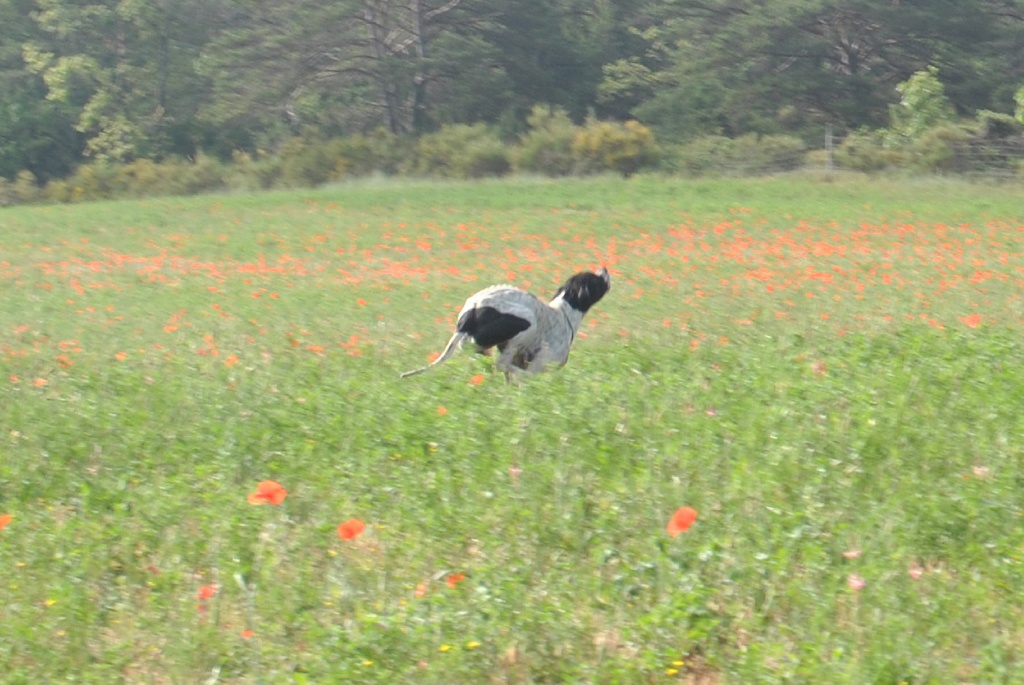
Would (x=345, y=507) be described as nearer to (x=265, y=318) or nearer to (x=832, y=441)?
(x=832, y=441)

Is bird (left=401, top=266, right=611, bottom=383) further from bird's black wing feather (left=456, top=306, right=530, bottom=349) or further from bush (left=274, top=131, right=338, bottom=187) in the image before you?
bush (left=274, top=131, right=338, bottom=187)

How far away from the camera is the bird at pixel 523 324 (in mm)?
7223

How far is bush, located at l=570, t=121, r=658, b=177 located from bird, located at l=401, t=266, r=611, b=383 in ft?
81.9

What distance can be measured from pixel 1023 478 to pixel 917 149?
87.7 ft

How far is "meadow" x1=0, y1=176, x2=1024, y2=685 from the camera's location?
4332 millimetres

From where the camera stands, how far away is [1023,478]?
5227mm

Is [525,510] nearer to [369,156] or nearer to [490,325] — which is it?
[490,325]

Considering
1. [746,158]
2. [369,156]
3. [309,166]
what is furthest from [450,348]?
[369,156]

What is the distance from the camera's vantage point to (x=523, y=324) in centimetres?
726

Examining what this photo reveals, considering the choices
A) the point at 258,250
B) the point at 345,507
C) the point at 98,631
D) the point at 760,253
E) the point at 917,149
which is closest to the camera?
the point at 98,631

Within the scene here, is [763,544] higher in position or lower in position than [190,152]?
higher

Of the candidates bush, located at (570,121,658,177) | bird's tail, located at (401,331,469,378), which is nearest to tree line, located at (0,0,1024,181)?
bush, located at (570,121,658,177)

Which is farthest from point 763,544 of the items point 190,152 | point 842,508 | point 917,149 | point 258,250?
point 190,152

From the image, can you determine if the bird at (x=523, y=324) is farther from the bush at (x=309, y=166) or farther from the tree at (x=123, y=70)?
the tree at (x=123, y=70)
